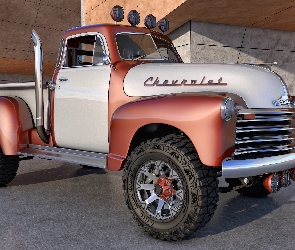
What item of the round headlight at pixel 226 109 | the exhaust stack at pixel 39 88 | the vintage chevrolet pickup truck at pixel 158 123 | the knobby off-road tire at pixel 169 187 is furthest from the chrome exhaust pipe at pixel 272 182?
the exhaust stack at pixel 39 88

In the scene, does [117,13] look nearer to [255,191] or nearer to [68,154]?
[68,154]

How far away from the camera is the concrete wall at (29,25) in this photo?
22078 millimetres

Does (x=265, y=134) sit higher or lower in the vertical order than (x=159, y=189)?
higher

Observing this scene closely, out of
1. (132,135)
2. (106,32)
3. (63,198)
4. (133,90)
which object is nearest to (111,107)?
(133,90)

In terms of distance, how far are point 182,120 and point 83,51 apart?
2094 mm

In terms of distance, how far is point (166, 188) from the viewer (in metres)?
3.57

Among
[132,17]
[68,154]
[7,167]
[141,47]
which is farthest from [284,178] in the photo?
[7,167]

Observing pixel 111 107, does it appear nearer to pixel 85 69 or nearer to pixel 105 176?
pixel 85 69

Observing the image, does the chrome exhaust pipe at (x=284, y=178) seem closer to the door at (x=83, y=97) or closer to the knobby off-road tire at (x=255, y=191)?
the knobby off-road tire at (x=255, y=191)

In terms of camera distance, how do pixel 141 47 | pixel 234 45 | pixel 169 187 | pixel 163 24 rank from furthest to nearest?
pixel 234 45, pixel 163 24, pixel 141 47, pixel 169 187

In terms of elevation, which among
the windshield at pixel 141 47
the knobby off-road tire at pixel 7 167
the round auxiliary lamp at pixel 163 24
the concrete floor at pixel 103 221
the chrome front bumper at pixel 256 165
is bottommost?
the concrete floor at pixel 103 221

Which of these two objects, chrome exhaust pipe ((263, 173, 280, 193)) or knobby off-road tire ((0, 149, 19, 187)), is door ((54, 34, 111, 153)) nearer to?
knobby off-road tire ((0, 149, 19, 187))

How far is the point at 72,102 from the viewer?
4.73m

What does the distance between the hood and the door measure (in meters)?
0.45
